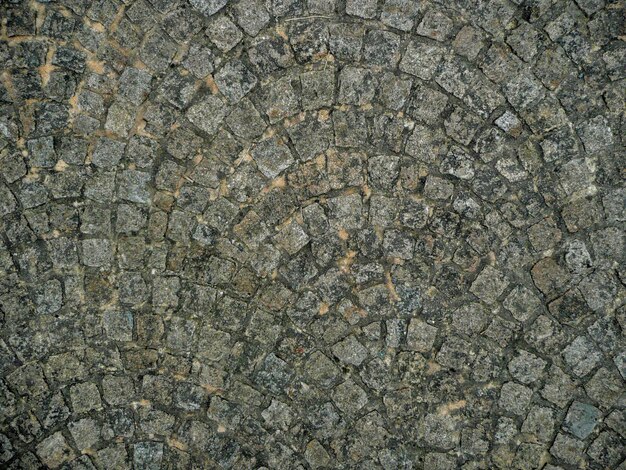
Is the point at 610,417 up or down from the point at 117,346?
down

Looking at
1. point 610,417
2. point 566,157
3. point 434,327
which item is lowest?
point 610,417

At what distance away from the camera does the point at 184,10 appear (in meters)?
4.64

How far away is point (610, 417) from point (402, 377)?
1404 mm

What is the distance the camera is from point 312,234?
4809 millimetres

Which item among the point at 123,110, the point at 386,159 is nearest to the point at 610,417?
the point at 386,159

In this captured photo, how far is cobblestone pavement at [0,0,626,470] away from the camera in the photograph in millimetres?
4645

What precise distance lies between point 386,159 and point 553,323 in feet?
5.16

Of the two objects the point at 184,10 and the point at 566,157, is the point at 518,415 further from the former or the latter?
the point at 184,10

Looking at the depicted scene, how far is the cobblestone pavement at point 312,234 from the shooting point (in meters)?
4.64

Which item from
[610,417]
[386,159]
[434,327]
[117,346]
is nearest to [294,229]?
[386,159]

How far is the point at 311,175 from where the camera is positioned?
15.7 feet

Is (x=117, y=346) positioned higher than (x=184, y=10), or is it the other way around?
(x=184, y=10)

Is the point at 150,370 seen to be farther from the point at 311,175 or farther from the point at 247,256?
the point at 311,175

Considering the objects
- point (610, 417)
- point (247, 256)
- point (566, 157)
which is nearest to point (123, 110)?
point (247, 256)
